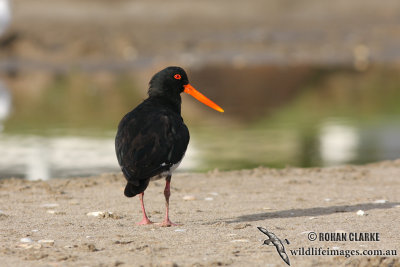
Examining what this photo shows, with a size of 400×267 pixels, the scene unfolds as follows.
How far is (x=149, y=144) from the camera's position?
6.88 m

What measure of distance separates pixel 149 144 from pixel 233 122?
8.78 meters

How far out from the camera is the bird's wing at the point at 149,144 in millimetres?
6703

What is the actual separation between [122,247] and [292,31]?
29497mm

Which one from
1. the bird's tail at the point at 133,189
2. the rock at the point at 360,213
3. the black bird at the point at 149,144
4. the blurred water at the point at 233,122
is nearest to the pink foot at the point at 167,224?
the black bird at the point at 149,144

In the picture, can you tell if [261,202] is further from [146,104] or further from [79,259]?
[79,259]

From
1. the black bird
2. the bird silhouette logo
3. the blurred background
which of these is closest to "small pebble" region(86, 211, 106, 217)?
the black bird

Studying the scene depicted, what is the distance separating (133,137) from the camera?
6953 mm

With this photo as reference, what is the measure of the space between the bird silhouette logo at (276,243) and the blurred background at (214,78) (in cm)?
455

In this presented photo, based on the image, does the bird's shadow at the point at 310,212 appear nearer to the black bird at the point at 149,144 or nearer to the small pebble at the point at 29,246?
the black bird at the point at 149,144

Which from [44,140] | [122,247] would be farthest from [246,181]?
[44,140]

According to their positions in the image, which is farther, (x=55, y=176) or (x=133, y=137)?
(x=55, y=176)

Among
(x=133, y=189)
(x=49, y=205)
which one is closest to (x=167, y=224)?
(x=133, y=189)

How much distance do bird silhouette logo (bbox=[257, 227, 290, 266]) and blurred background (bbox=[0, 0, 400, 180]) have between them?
14.9ft

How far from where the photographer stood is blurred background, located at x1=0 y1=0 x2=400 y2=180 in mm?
12492
